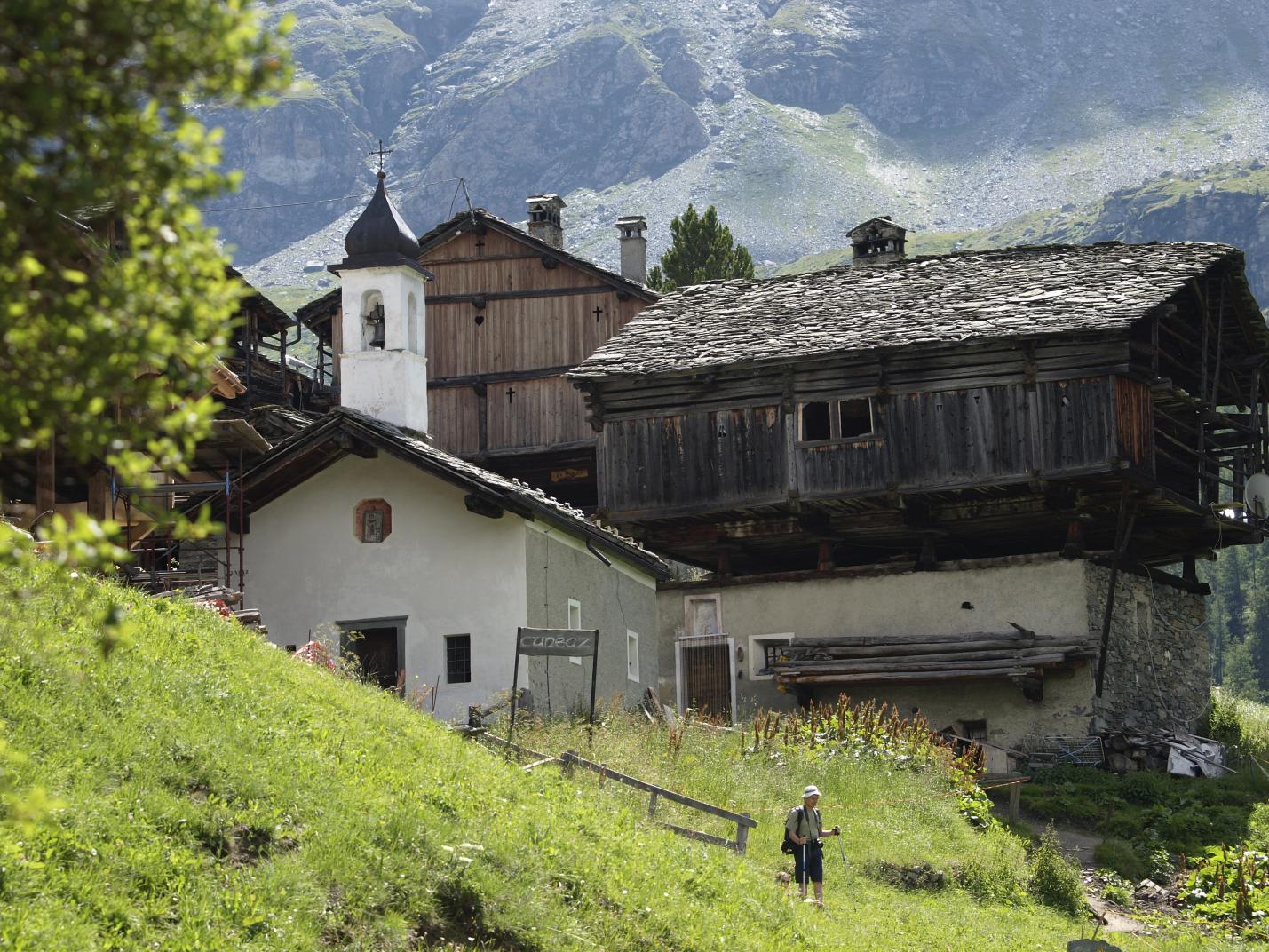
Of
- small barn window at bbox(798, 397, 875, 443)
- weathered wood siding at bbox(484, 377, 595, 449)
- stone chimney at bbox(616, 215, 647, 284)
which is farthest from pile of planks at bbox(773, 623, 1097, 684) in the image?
stone chimney at bbox(616, 215, 647, 284)

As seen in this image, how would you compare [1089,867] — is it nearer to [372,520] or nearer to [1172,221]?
[372,520]

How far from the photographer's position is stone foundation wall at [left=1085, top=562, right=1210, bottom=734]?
3055cm

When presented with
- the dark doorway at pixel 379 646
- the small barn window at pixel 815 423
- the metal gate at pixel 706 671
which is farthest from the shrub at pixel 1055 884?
the small barn window at pixel 815 423

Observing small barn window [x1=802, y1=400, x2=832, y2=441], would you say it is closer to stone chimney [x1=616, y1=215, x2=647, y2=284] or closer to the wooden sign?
the wooden sign

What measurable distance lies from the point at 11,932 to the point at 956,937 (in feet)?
32.4

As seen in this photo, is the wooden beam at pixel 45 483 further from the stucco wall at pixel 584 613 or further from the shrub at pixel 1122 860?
the shrub at pixel 1122 860

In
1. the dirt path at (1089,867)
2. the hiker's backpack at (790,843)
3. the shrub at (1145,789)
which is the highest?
the hiker's backpack at (790,843)

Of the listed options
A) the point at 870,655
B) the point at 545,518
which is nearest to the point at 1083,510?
the point at 870,655

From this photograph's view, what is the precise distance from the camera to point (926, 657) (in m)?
30.7

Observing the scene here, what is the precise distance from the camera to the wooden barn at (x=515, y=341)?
4197 centimetres

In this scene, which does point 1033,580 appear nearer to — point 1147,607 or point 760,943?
point 1147,607

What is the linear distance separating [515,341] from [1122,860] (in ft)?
73.5

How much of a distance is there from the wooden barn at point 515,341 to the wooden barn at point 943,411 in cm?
678

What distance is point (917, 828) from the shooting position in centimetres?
2212
